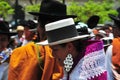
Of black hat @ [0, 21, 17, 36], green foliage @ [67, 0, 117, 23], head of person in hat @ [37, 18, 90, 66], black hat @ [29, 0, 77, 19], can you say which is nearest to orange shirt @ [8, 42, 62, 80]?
black hat @ [29, 0, 77, 19]

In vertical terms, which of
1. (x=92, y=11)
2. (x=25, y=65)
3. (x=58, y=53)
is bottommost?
(x=92, y=11)

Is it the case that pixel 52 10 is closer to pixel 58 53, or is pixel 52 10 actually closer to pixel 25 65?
pixel 25 65

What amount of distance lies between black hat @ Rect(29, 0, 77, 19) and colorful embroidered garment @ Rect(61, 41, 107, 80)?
0.77 meters

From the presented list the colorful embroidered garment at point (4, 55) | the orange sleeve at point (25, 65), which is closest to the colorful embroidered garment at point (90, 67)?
the orange sleeve at point (25, 65)

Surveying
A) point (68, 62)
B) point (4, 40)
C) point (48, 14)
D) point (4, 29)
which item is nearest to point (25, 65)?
point (48, 14)

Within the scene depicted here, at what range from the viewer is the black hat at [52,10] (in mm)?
5672

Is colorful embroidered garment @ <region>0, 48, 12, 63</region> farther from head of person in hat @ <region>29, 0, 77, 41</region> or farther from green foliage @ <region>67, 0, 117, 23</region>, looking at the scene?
green foliage @ <region>67, 0, 117, 23</region>

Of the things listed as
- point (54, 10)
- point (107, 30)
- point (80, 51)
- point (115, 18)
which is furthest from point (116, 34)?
point (107, 30)

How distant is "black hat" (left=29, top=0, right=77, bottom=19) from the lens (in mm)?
5672

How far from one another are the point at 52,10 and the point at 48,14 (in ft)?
0.53

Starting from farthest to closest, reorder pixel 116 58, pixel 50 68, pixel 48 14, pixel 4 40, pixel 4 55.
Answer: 1. pixel 116 58
2. pixel 4 40
3. pixel 4 55
4. pixel 48 14
5. pixel 50 68

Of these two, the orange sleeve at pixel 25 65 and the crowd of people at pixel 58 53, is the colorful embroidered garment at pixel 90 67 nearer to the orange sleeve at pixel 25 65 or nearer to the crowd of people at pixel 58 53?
the crowd of people at pixel 58 53

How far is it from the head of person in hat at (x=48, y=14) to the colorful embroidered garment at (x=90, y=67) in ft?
2.43

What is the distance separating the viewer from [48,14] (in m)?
5.66
